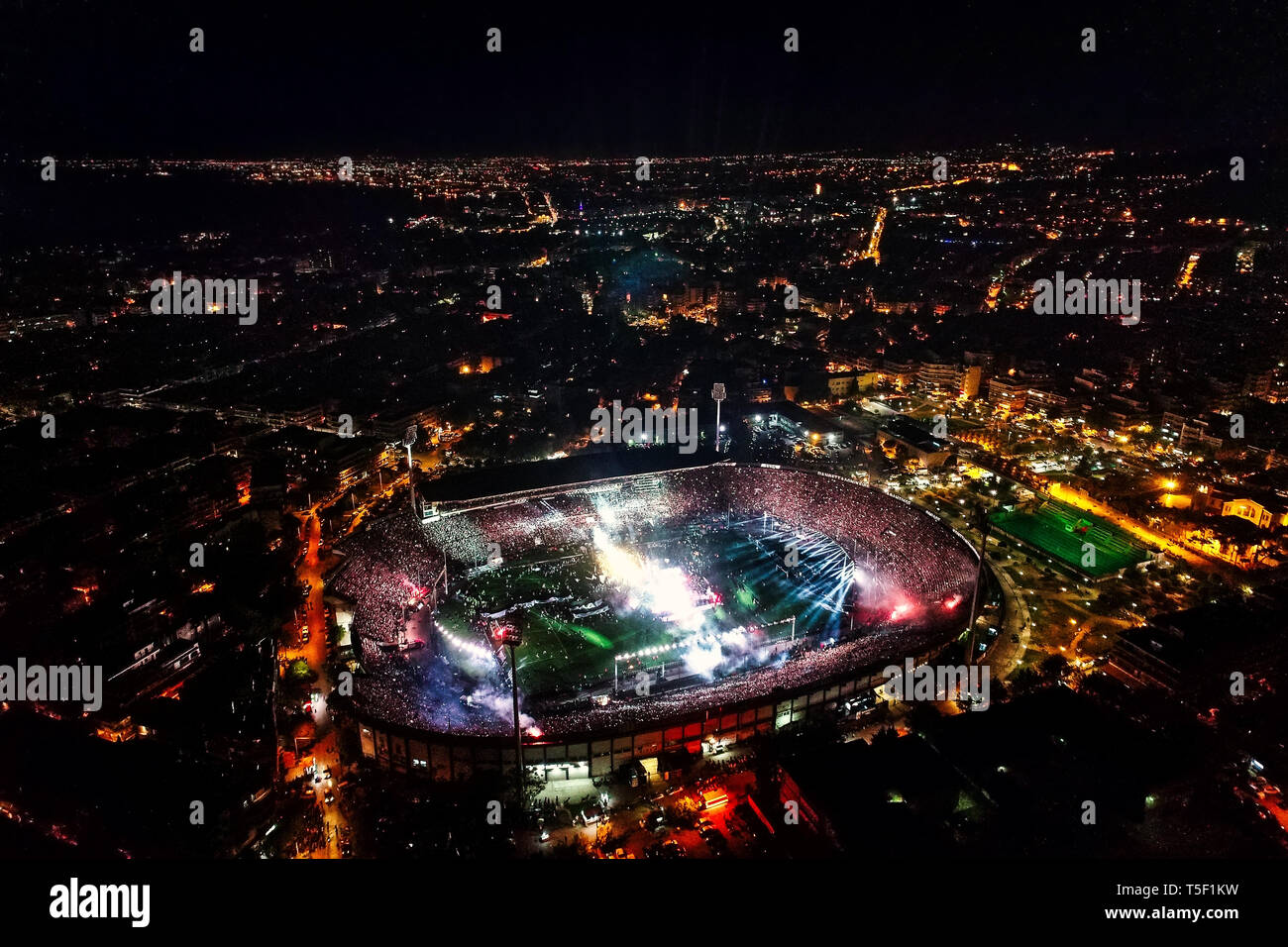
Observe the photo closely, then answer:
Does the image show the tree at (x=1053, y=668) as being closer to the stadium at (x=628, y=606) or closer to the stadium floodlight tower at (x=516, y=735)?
the stadium at (x=628, y=606)

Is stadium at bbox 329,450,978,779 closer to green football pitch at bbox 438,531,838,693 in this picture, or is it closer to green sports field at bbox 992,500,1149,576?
green football pitch at bbox 438,531,838,693

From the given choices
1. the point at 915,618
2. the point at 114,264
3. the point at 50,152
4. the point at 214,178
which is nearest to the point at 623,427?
the point at 915,618

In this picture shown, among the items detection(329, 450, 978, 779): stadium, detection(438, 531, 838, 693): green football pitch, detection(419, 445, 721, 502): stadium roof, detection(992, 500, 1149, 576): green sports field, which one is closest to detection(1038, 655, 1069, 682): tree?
detection(329, 450, 978, 779): stadium

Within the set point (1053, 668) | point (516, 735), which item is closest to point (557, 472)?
point (516, 735)
